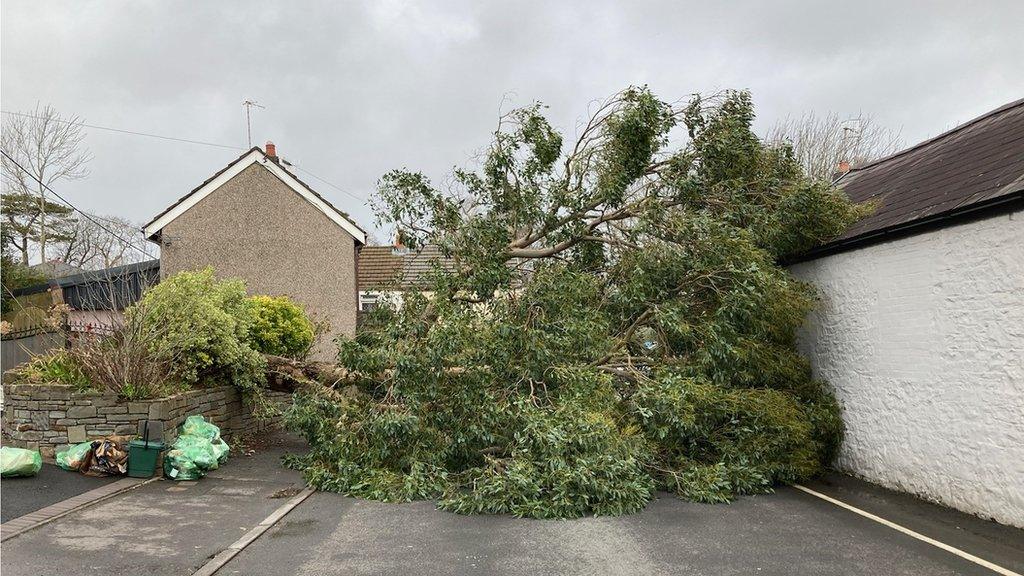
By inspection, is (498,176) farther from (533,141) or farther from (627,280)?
(627,280)

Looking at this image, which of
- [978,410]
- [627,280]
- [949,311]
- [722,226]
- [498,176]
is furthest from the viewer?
[498,176]

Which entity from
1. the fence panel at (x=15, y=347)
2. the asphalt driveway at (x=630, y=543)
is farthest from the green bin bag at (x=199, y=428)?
the fence panel at (x=15, y=347)

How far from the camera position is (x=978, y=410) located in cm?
680

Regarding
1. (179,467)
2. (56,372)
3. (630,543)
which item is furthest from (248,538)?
(56,372)

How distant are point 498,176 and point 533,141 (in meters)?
0.77

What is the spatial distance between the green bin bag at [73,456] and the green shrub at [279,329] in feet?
11.6

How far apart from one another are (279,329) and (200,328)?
283 centimetres

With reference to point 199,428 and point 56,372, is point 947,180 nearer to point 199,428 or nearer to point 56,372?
point 199,428

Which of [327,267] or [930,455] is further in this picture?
[327,267]

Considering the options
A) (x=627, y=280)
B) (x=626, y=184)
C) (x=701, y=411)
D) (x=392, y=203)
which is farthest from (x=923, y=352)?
(x=392, y=203)

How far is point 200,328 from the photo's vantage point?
9.91 meters

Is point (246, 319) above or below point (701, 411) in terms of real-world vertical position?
above

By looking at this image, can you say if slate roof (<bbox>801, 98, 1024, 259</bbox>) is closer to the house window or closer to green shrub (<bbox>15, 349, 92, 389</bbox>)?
the house window

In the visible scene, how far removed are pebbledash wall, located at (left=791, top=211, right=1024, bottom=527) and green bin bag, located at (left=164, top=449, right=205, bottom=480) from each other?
8.50 meters
